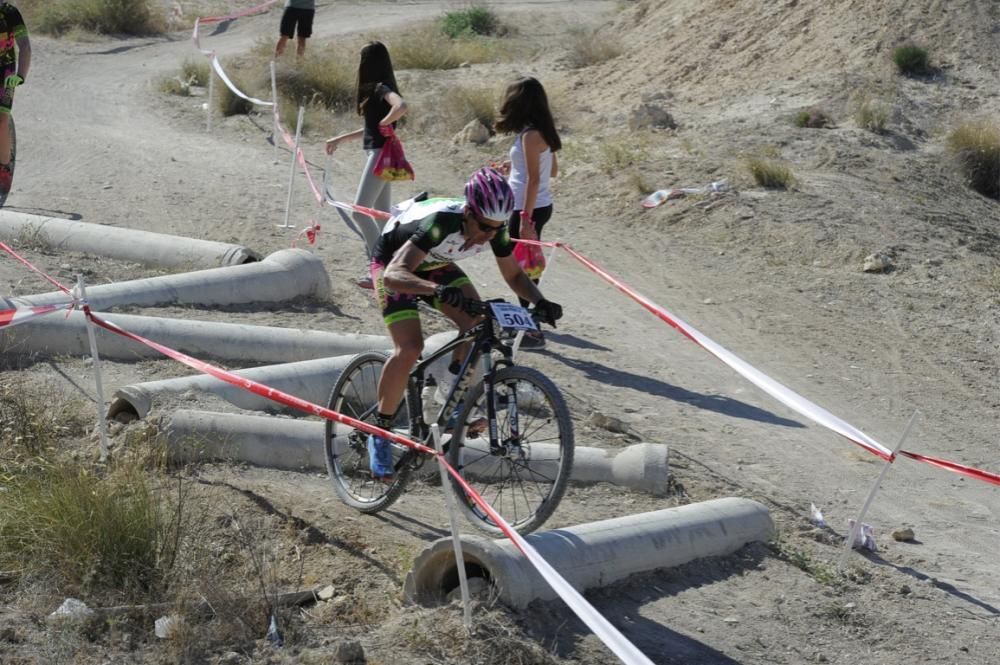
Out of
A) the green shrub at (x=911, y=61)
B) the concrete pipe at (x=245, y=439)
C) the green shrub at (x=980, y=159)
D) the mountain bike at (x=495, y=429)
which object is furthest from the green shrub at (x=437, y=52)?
the mountain bike at (x=495, y=429)

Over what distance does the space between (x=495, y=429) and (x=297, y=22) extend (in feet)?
47.2

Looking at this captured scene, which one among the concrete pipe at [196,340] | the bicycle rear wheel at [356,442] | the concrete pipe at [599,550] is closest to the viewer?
the concrete pipe at [599,550]

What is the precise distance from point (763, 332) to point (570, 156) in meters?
5.48

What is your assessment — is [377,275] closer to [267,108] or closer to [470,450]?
[470,450]

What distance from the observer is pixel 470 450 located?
19.4 feet

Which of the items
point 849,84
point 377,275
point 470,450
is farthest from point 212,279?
point 849,84

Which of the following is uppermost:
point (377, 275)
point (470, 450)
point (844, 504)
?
point (377, 275)

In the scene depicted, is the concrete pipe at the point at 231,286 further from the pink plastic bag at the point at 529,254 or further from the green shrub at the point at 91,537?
the green shrub at the point at 91,537

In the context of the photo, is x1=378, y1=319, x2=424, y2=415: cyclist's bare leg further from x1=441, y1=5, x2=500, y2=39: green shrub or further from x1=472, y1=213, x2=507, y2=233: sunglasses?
x1=441, y1=5, x2=500, y2=39: green shrub

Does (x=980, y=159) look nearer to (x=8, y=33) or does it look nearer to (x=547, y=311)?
(x=8, y=33)

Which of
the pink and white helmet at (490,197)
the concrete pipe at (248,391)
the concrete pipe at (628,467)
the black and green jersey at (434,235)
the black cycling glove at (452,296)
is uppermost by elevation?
the pink and white helmet at (490,197)

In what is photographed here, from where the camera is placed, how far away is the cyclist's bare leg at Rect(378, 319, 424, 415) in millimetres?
6035

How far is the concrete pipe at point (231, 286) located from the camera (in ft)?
30.1

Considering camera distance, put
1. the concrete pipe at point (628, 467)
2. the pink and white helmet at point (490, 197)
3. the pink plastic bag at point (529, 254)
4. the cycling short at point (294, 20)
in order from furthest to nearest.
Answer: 1. the cycling short at point (294, 20)
2. the pink plastic bag at point (529, 254)
3. the concrete pipe at point (628, 467)
4. the pink and white helmet at point (490, 197)
